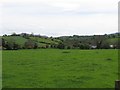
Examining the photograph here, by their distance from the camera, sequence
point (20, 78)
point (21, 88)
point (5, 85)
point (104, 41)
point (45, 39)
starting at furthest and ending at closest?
point (45, 39) → point (104, 41) → point (20, 78) → point (5, 85) → point (21, 88)

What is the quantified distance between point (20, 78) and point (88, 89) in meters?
5.11

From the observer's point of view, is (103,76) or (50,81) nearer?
(50,81)

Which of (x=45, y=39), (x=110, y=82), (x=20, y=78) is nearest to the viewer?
(x=110, y=82)

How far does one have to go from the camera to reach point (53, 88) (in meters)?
14.0

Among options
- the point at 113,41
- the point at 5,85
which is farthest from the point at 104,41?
the point at 5,85

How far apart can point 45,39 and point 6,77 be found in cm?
6424

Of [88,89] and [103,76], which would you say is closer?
[88,89]

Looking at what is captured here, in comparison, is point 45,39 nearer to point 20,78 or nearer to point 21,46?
point 21,46

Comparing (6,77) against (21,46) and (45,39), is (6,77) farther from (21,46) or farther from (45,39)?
(45,39)

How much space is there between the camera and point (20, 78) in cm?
1750

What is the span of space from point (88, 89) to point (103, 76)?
4.58 m

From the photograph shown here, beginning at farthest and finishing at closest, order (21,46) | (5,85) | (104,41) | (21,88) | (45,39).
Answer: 1. (45,39)
2. (104,41)
3. (21,46)
4. (5,85)
5. (21,88)

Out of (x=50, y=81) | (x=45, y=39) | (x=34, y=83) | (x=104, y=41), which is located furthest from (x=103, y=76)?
(x=45, y=39)

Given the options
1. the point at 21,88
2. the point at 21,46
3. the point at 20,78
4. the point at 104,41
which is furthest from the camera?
the point at 104,41
